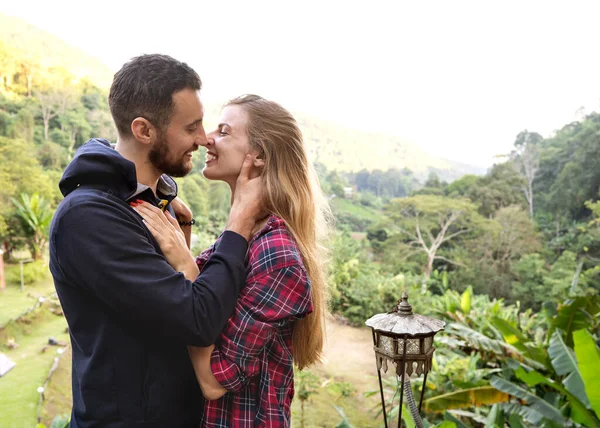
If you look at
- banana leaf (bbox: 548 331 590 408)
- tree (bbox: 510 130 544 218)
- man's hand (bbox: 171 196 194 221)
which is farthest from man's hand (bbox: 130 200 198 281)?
tree (bbox: 510 130 544 218)

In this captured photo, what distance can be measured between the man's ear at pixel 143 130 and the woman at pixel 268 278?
0.17 m

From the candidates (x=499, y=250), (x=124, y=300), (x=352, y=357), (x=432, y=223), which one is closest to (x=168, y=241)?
(x=124, y=300)

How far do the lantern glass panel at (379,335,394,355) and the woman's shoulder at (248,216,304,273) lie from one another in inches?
16.6

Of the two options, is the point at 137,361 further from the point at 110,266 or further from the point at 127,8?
the point at 127,8

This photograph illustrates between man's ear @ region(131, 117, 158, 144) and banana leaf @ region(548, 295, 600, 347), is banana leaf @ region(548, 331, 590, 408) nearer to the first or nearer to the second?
banana leaf @ region(548, 295, 600, 347)

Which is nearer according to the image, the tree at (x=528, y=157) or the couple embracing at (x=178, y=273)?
the couple embracing at (x=178, y=273)

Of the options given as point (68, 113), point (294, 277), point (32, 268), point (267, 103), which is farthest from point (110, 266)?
point (68, 113)

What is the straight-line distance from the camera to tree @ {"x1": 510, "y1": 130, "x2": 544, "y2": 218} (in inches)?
702

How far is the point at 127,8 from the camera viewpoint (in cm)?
3303

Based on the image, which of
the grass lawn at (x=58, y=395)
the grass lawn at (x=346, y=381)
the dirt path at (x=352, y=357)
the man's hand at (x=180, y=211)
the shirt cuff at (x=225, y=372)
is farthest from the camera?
the dirt path at (x=352, y=357)

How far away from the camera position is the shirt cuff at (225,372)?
1.06 metres

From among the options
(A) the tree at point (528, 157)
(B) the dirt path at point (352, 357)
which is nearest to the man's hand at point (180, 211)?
(B) the dirt path at point (352, 357)

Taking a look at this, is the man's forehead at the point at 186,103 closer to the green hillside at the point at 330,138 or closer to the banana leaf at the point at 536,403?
the banana leaf at the point at 536,403

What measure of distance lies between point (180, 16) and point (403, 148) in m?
16.8
